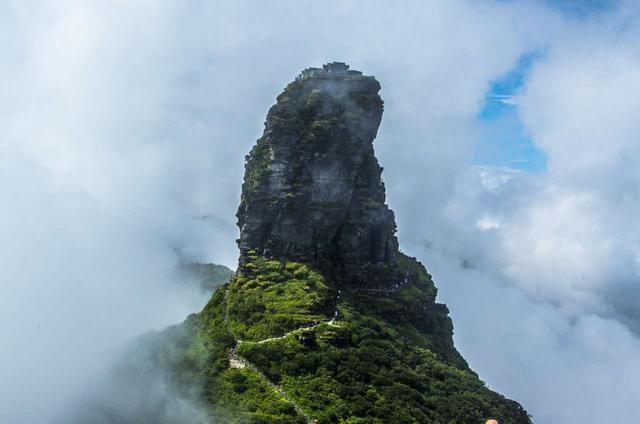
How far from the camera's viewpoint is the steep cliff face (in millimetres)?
77688

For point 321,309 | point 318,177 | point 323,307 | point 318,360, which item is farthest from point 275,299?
point 318,177

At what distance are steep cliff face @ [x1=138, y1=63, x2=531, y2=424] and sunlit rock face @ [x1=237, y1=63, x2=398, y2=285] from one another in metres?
0.19

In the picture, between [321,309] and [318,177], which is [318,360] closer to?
[321,309]

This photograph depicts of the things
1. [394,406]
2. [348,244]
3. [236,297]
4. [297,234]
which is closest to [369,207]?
[348,244]

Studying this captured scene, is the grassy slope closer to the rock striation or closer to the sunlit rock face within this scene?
the rock striation

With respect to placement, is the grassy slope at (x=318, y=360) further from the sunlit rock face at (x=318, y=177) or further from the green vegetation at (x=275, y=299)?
the sunlit rock face at (x=318, y=177)

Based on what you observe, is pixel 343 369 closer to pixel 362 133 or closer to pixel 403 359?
pixel 403 359

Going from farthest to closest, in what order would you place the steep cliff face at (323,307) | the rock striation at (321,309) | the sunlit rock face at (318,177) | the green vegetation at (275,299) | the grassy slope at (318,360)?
the sunlit rock face at (318,177)
the green vegetation at (275,299)
the steep cliff face at (323,307)
the rock striation at (321,309)
the grassy slope at (318,360)

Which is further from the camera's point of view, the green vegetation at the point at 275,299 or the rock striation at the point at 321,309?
the green vegetation at the point at 275,299

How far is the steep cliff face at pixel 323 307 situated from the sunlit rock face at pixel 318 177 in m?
0.19

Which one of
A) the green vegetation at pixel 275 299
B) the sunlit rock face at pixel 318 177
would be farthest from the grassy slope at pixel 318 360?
the sunlit rock face at pixel 318 177

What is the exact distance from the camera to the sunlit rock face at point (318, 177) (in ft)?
331

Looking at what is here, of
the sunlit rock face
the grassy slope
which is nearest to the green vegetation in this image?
the grassy slope

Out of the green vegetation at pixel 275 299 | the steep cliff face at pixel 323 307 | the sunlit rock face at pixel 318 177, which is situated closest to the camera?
the steep cliff face at pixel 323 307
